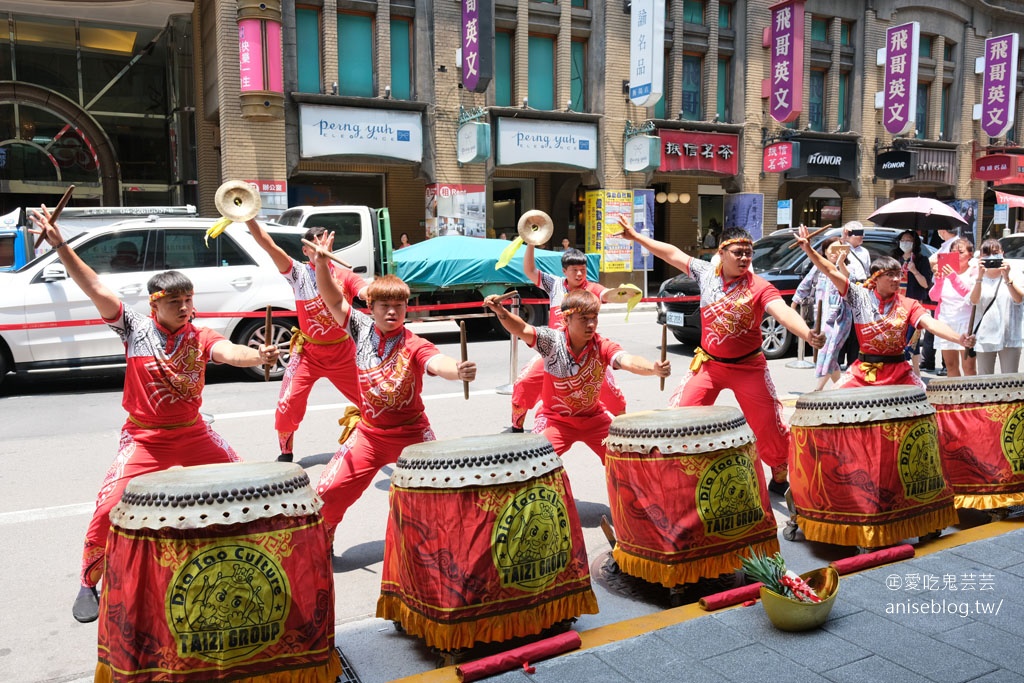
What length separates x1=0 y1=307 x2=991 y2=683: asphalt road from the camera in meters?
3.77

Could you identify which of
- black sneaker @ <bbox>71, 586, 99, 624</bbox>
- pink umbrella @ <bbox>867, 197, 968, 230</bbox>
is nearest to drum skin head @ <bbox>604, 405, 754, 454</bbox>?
black sneaker @ <bbox>71, 586, 99, 624</bbox>

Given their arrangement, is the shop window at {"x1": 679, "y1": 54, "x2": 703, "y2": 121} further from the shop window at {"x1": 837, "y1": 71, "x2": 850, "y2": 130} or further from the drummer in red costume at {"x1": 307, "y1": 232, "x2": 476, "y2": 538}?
the drummer in red costume at {"x1": 307, "y1": 232, "x2": 476, "y2": 538}

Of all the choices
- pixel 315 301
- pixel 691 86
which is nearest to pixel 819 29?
pixel 691 86

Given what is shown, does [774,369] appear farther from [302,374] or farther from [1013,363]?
[302,374]

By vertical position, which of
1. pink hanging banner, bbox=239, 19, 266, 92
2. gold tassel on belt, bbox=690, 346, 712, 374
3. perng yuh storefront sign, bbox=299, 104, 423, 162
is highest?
pink hanging banner, bbox=239, 19, 266, 92

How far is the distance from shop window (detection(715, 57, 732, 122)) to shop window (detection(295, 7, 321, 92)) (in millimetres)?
12011

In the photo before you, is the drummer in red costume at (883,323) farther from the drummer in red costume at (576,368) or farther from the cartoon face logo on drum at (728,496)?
the cartoon face logo on drum at (728,496)

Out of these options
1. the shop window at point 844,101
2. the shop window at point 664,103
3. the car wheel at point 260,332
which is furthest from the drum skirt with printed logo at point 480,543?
the shop window at point 844,101

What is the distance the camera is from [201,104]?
21953 mm

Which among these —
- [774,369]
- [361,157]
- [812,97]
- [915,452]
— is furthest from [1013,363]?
[812,97]

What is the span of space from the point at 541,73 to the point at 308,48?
6.26 metres

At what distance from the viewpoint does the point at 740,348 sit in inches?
217

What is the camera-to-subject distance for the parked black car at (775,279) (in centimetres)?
1255

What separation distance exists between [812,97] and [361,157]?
50.3 feet
